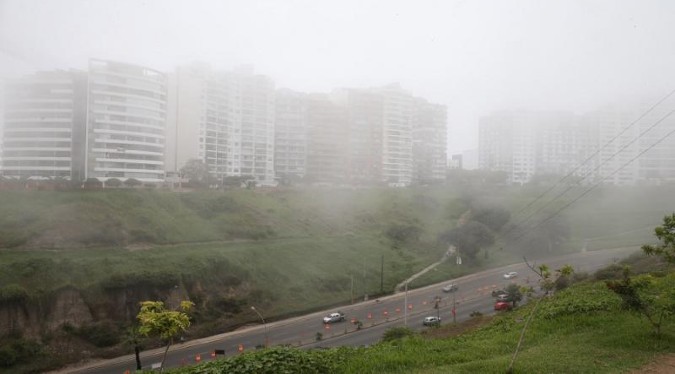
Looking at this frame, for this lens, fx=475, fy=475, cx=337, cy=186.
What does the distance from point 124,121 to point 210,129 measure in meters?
3.86

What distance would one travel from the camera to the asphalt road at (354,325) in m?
11.2

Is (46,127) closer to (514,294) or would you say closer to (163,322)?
(163,322)

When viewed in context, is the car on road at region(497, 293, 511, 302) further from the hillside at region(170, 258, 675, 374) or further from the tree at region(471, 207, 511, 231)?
the tree at region(471, 207, 511, 231)

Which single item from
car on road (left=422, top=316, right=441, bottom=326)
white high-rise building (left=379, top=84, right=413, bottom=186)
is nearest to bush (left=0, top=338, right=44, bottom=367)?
car on road (left=422, top=316, right=441, bottom=326)

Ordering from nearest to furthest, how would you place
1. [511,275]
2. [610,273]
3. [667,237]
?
[667,237] < [610,273] < [511,275]

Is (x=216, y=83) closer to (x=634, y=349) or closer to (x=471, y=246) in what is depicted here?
(x=471, y=246)

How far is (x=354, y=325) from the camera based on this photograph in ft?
44.7

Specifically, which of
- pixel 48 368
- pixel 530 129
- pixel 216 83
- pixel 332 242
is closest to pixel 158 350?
pixel 48 368

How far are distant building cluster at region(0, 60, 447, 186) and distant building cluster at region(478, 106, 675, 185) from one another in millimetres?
4627

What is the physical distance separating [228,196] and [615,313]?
16563 mm

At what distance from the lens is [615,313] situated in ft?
22.6

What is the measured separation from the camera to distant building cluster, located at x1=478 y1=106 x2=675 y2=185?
28.4m

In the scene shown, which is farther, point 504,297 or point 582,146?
point 582,146

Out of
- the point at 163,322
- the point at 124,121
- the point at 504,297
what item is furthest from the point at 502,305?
the point at 124,121
